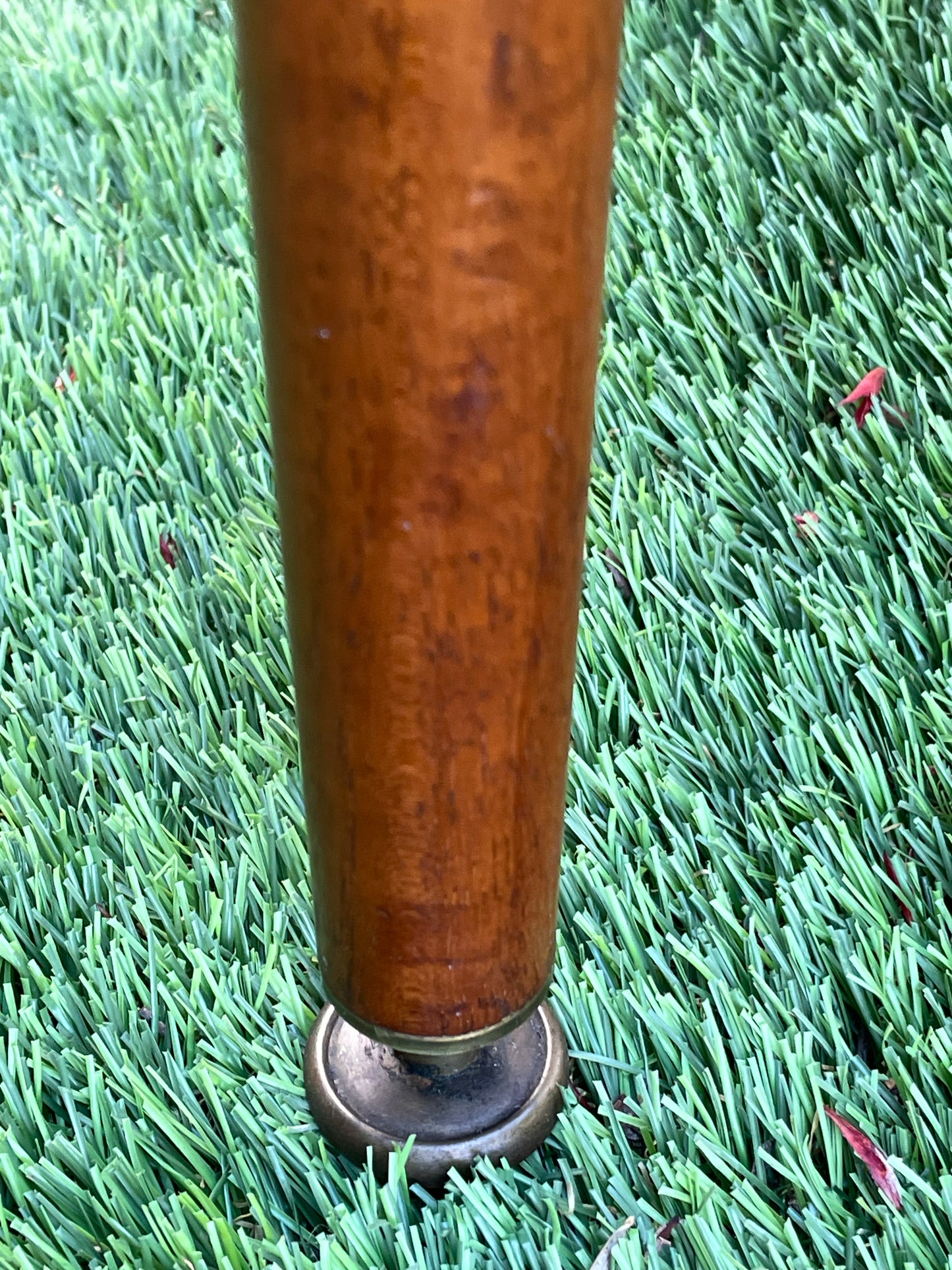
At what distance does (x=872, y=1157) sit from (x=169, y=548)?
3.57ft

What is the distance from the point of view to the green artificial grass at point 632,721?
97 centimetres

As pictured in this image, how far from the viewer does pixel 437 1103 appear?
969 millimetres

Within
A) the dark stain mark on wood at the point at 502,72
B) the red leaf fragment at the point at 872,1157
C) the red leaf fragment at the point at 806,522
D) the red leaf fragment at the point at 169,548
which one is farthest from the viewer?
the red leaf fragment at the point at 169,548

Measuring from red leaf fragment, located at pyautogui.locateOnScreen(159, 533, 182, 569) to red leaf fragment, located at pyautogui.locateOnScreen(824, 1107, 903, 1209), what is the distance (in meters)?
1.02

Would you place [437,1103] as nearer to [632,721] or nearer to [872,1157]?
[872,1157]

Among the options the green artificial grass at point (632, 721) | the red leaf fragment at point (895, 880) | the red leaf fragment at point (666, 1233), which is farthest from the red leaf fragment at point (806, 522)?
the red leaf fragment at point (666, 1233)

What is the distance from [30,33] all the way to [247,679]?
74.6 inches

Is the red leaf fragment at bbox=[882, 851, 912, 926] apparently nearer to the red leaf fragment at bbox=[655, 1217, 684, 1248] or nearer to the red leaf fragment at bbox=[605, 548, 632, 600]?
the red leaf fragment at bbox=[655, 1217, 684, 1248]

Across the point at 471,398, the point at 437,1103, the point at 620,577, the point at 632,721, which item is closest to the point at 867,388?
the point at 620,577

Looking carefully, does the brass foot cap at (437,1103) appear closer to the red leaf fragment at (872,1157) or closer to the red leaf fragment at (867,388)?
the red leaf fragment at (872,1157)

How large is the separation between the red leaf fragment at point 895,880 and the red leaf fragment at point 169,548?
916 mm

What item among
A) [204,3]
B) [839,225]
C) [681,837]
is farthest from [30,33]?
[681,837]

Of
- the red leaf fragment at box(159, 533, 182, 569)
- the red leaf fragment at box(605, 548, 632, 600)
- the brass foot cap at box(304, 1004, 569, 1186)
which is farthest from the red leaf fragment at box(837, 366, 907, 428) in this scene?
the brass foot cap at box(304, 1004, 569, 1186)

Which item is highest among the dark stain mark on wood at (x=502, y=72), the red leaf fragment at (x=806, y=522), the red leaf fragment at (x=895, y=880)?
the dark stain mark on wood at (x=502, y=72)
